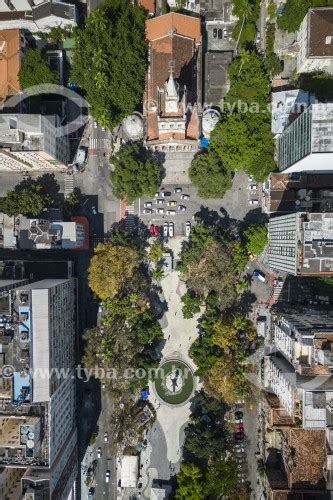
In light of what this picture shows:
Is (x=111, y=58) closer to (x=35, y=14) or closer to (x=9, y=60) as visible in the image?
(x=35, y=14)

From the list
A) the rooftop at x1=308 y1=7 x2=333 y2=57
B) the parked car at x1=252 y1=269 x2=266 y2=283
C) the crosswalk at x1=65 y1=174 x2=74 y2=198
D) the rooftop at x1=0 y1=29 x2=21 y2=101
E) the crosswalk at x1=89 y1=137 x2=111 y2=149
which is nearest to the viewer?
the rooftop at x1=308 y1=7 x2=333 y2=57

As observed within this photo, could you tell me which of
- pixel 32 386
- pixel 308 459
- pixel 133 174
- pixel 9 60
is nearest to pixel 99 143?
pixel 133 174

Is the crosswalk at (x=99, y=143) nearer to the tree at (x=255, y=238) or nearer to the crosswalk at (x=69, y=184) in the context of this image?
the crosswalk at (x=69, y=184)

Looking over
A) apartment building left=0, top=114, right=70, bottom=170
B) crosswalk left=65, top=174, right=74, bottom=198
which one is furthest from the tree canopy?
apartment building left=0, top=114, right=70, bottom=170

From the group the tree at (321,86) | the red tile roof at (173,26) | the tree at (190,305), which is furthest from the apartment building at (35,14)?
the tree at (190,305)

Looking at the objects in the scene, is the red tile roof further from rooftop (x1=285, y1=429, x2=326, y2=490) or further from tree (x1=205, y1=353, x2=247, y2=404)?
rooftop (x1=285, y1=429, x2=326, y2=490)
